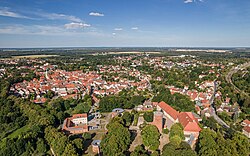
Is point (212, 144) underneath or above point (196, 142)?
above

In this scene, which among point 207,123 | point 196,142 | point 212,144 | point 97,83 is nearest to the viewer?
point 212,144

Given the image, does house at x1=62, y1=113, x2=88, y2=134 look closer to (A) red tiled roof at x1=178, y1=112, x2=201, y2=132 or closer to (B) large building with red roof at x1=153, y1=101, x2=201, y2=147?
(B) large building with red roof at x1=153, y1=101, x2=201, y2=147

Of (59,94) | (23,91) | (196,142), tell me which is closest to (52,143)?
(196,142)

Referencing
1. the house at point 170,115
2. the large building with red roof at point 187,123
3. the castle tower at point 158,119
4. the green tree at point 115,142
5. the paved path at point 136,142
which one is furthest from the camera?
the house at point 170,115

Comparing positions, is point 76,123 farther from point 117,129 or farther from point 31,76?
point 31,76

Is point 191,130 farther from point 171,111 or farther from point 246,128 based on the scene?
point 246,128

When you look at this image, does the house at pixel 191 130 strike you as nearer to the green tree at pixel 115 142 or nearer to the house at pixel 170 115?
the house at pixel 170 115

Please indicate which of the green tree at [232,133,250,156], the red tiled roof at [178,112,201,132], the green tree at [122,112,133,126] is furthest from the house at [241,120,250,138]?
the green tree at [122,112,133,126]

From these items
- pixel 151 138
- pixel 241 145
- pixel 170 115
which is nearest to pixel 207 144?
pixel 241 145

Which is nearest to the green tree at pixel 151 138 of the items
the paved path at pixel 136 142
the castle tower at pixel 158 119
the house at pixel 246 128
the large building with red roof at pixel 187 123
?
the paved path at pixel 136 142
